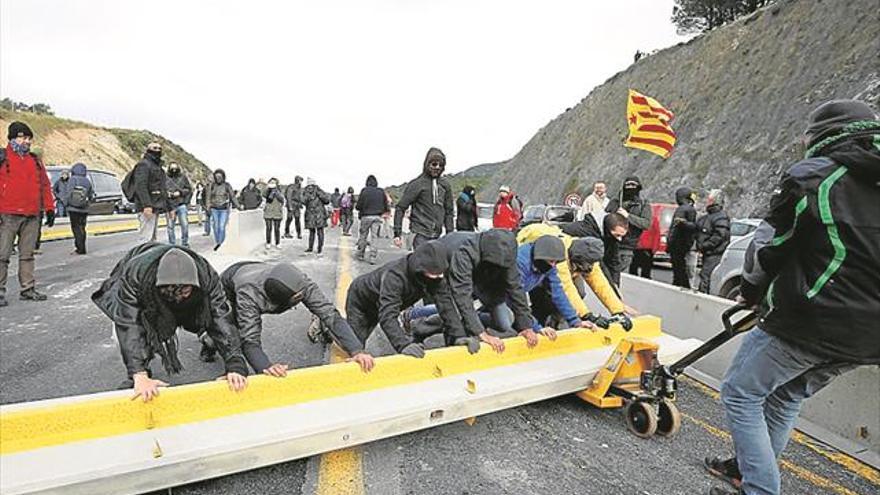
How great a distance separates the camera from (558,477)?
2.99 metres

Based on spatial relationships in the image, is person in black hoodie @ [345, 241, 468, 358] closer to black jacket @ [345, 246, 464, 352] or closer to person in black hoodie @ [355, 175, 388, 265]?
black jacket @ [345, 246, 464, 352]

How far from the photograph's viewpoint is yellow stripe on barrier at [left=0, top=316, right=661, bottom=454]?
8.27ft

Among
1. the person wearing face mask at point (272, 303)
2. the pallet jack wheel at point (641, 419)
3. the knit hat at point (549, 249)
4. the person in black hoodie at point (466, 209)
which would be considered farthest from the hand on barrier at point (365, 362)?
the person in black hoodie at point (466, 209)

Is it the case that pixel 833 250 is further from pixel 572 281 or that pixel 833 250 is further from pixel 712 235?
pixel 712 235

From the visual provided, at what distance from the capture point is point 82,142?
143 feet

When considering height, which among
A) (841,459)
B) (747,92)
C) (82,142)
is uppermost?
(747,92)

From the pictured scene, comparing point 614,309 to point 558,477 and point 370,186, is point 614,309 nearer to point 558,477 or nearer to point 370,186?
point 558,477

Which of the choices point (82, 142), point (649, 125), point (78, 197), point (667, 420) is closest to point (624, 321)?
point (667, 420)

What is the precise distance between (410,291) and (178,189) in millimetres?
8959

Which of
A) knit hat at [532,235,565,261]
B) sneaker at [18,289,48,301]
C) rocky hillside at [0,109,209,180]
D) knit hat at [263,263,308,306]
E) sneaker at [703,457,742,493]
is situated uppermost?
rocky hillside at [0,109,209,180]

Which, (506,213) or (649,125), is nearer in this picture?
(649,125)

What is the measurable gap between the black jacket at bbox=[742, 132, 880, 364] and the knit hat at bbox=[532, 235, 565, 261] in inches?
82.9

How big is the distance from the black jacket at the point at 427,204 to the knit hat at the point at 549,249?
235 cm

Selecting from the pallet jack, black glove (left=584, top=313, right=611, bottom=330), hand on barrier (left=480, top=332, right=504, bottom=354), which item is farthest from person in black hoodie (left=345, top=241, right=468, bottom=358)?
black glove (left=584, top=313, right=611, bottom=330)
